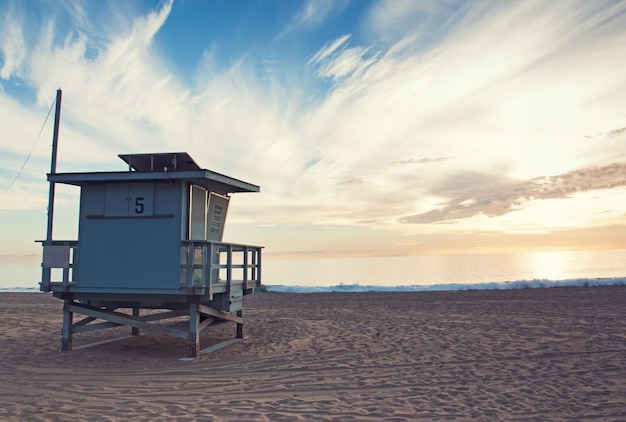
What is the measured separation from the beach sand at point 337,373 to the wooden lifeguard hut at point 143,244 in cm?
134

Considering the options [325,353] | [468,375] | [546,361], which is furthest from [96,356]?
[546,361]

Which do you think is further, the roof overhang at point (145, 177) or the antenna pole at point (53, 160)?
the antenna pole at point (53, 160)

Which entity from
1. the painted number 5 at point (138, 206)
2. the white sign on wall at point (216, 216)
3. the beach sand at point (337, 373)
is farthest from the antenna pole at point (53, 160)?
the white sign on wall at point (216, 216)

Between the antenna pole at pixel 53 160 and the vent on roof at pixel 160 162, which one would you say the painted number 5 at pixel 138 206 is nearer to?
the vent on roof at pixel 160 162

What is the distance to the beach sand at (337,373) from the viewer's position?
23.4ft

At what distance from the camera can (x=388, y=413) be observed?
700cm

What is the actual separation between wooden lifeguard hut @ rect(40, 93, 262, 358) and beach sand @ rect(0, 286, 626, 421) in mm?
1336

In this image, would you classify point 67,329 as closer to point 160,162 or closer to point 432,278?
point 160,162

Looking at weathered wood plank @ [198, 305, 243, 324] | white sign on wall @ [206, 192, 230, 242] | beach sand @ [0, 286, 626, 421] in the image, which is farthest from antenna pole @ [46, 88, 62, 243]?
weathered wood plank @ [198, 305, 243, 324]

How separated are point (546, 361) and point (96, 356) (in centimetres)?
974

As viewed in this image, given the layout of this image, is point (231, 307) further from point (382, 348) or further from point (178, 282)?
point (382, 348)

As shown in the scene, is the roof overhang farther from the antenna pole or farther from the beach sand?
the beach sand

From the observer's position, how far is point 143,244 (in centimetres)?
1099

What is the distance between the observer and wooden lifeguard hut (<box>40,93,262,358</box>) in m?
10.8
